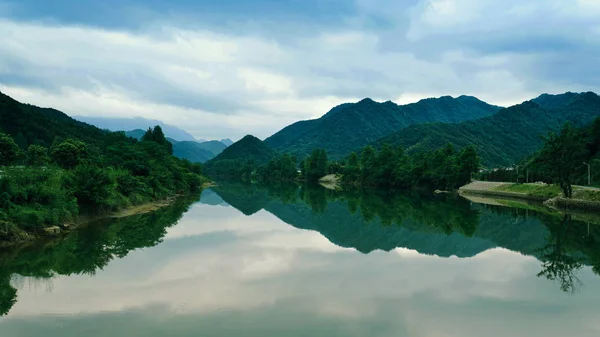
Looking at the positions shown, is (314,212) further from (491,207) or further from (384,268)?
(384,268)

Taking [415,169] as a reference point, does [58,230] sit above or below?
below

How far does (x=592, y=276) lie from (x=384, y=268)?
261 inches

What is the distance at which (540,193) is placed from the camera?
4716 cm

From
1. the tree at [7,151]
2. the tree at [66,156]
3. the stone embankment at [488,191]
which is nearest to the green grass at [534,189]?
the stone embankment at [488,191]

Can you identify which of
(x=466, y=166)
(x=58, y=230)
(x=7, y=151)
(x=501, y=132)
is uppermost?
(x=501, y=132)

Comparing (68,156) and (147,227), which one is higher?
(68,156)

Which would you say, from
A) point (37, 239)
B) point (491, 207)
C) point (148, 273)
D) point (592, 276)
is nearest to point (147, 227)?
point (37, 239)

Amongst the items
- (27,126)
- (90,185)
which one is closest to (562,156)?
(90,185)

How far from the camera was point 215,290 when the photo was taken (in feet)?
42.8

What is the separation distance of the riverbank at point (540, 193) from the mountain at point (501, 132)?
65.1 m

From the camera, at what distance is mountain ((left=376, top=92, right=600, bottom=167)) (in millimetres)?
137875

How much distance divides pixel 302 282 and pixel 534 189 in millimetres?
43002

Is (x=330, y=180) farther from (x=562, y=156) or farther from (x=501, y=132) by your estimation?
(x=501, y=132)

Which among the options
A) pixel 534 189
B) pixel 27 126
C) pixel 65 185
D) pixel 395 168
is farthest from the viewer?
pixel 395 168
